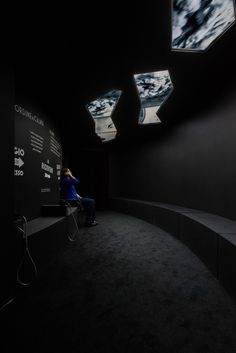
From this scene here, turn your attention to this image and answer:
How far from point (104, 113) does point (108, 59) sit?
7.73ft

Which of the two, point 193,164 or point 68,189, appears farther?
point 68,189

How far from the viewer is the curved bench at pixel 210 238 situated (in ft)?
5.52

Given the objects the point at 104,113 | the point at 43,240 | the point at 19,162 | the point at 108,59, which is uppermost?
the point at 104,113

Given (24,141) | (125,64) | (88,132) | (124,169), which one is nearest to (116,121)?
(88,132)

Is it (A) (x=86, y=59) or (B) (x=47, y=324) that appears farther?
(A) (x=86, y=59)

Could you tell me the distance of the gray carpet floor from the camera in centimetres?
114

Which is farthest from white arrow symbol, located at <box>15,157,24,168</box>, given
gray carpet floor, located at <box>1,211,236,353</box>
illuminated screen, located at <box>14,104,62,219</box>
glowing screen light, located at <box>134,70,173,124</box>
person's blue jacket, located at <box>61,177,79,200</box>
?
glowing screen light, located at <box>134,70,173,124</box>

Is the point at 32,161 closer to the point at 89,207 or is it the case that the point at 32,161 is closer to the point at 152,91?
the point at 89,207

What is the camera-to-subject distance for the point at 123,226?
175 inches

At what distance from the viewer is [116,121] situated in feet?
16.6

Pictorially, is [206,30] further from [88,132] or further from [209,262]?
[88,132]

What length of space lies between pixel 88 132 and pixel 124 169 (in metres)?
1.94

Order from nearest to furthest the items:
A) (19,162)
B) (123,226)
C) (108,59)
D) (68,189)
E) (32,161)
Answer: (108,59) < (19,162) < (32,161) < (68,189) < (123,226)

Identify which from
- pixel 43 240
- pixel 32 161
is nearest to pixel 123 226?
pixel 43 240
